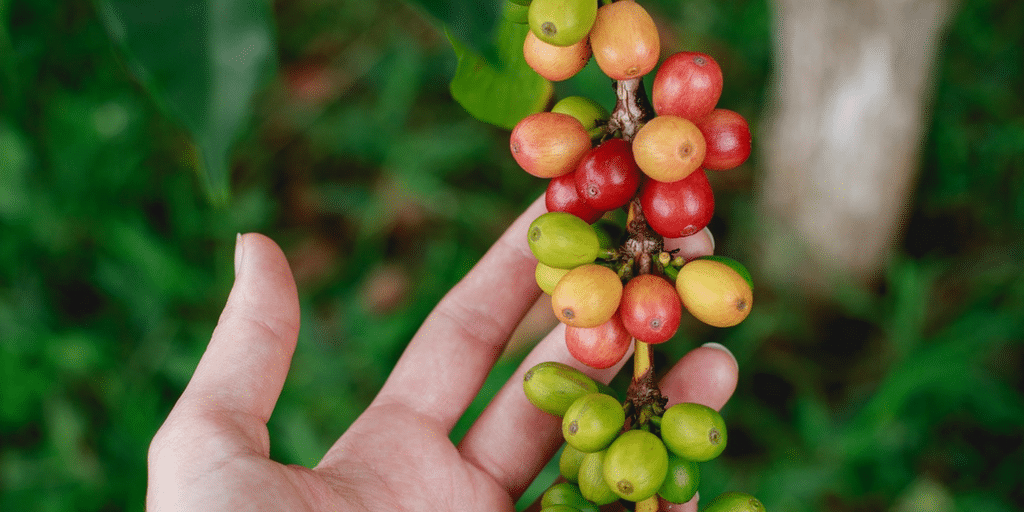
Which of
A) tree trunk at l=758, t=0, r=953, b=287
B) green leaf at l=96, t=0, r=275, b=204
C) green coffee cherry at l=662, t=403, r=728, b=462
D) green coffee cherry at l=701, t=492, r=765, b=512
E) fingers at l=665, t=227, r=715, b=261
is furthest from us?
tree trunk at l=758, t=0, r=953, b=287

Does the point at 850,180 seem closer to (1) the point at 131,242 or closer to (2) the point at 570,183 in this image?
(2) the point at 570,183

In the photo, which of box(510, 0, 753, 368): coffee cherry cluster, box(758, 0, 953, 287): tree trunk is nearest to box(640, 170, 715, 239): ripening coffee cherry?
box(510, 0, 753, 368): coffee cherry cluster

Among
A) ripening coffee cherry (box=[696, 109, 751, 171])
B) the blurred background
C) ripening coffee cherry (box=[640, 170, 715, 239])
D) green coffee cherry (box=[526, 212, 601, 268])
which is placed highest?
ripening coffee cherry (box=[696, 109, 751, 171])

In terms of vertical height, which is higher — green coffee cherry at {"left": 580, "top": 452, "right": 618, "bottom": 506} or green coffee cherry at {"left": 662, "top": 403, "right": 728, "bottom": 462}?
green coffee cherry at {"left": 662, "top": 403, "right": 728, "bottom": 462}

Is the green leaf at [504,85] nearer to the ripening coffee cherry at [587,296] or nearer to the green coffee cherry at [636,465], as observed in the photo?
the ripening coffee cherry at [587,296]

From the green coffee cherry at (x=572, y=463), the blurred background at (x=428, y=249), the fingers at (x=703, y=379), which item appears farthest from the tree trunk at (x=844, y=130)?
the green coffee cherry at (x=572, y=463)

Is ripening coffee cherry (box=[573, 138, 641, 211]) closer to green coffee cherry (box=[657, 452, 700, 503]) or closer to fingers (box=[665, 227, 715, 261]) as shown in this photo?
green coffee cherry (box=[657, 452, 700, 503])

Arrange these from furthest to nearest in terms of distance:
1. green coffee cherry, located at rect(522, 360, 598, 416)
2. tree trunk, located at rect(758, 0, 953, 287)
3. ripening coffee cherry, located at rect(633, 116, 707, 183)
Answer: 1. tree trunk, located at rect(758, 0, 953, 287)
2. green coffee cherry, located at rect(522, 360, 598, 416)
3. ripening coffee cherry, located at rect(633, 116, 707, 183)

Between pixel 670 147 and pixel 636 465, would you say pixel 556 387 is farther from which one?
pixel 670 147
